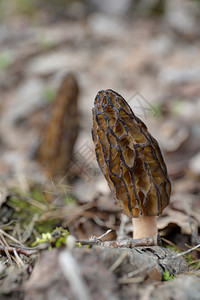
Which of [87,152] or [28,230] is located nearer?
[28,230]

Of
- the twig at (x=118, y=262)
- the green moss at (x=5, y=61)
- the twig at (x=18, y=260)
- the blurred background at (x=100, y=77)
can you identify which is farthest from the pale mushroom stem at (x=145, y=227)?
the green moss at (x=5, y=61)

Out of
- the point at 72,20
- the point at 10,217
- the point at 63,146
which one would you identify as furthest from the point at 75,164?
the point at 72,20

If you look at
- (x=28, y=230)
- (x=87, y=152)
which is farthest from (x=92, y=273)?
(x=87, y=152)

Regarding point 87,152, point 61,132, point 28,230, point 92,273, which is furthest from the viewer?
point 61,132

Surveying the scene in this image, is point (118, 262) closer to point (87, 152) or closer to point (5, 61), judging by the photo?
point (87, 152)

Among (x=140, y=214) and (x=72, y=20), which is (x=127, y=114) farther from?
(x=72, y=20)

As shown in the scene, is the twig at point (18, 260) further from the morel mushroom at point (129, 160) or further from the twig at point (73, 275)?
the morel mushroom at point (129, 160)

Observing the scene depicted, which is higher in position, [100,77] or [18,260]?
[100,77]
